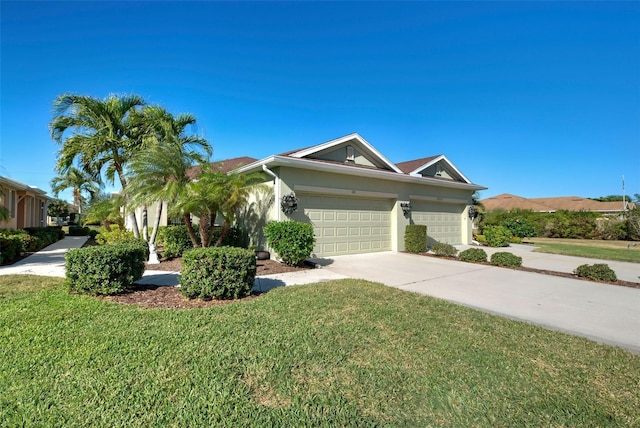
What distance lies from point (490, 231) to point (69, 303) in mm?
17097

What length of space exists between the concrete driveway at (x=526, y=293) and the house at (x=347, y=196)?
1895 millimetres

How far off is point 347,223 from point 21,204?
20.8 metres

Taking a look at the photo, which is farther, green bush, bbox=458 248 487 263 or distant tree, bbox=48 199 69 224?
distant tree, bbox=48 199 69 224

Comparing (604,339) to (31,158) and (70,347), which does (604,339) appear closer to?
(70,347)

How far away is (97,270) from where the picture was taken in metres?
5.23

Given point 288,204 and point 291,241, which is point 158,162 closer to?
point 288,204

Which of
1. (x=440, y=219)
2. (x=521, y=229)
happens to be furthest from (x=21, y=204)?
(x=521, y=229)

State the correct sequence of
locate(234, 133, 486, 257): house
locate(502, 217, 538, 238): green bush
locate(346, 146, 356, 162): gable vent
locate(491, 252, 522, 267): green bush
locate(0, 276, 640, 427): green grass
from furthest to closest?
locate(502, 217, 538, 238): green bush
locate(346, 146, 356, 162): gable vent
locate(234, 133, 486, 257): house
locate(491, 252, 522, 267): green bush
locate(0, 276, 640, 427): green grass

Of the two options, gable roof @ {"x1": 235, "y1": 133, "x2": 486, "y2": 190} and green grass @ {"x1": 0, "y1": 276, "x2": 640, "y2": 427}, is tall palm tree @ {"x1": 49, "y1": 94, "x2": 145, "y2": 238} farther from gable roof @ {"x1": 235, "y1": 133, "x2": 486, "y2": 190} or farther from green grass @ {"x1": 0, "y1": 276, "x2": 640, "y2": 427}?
green grass @ {"x1": 0, "y1": 276, "x2": 640, "y2": 427}

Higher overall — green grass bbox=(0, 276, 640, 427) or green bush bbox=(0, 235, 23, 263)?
green bush bbox=(0, 235, 23, 263)

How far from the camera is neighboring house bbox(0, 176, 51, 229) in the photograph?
14.0 metres

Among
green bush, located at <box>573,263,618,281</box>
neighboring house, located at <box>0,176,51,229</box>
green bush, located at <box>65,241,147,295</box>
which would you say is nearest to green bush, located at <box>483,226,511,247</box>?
green bush, located at <box>573,263,618,281</box>

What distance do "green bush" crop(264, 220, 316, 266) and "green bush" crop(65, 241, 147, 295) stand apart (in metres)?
4.02

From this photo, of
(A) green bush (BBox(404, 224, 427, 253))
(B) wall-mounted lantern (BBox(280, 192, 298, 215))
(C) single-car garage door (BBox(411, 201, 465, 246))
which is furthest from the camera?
(C) single-car garage door (BBox(411, 201, 465, 246))
